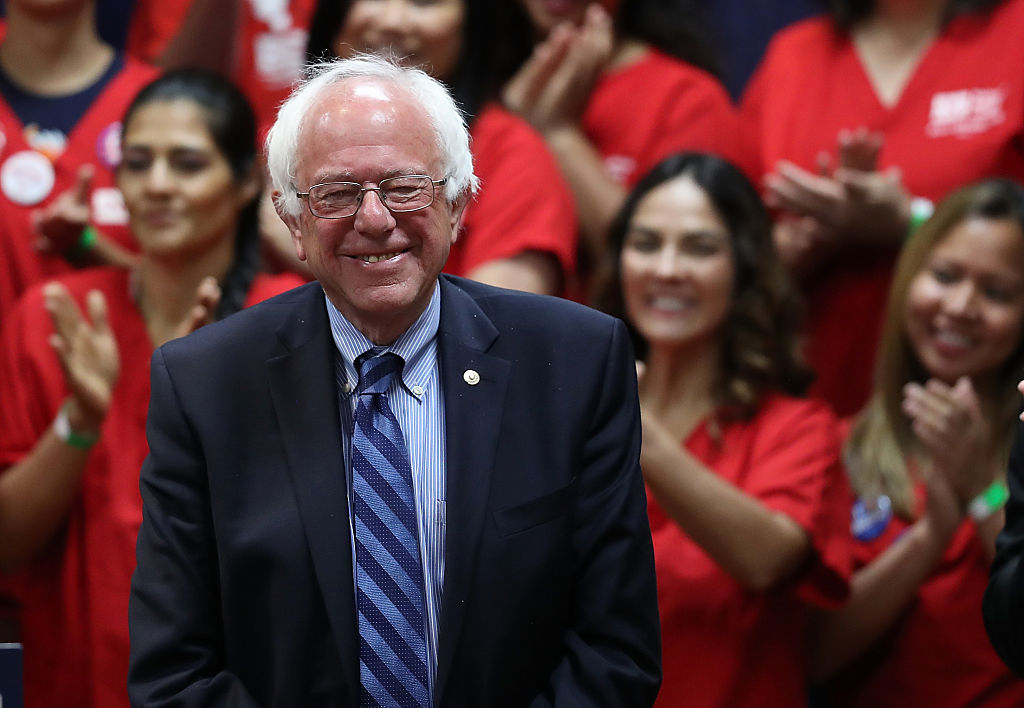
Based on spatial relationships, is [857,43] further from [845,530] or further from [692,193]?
[845,530]

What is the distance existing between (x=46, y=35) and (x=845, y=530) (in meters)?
2.17

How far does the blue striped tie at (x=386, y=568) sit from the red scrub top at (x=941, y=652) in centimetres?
133

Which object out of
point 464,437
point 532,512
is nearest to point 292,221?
point 464,437

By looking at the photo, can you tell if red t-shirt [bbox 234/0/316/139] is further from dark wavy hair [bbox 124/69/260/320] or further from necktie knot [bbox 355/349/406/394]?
necktie knot [bbox 355/349/406/394]

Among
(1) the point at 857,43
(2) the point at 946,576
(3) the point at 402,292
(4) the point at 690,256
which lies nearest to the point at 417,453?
(3) the point at 402,292

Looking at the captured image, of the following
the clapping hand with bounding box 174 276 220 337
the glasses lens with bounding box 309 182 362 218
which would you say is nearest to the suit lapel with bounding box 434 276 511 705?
the glasses lens with bounding box 309 182 362 218

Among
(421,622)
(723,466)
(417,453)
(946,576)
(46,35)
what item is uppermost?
(46,35)

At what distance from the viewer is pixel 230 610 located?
5.33 feet

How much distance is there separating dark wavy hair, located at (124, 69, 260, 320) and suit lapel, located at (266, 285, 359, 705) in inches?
45.1

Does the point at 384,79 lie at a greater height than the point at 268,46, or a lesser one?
greater

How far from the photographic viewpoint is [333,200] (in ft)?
5.27

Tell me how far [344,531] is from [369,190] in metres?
0.40

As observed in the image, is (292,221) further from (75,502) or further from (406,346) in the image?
(75,502)

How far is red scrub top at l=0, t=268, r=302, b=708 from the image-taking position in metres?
2.61
